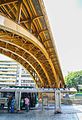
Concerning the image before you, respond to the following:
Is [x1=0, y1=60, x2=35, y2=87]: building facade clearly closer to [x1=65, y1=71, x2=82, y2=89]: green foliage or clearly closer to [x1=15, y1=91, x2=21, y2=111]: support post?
[x1=65, y1=71, x2=82, y2=89]: green foliage

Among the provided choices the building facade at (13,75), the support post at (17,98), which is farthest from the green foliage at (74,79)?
the support post at (17,98)

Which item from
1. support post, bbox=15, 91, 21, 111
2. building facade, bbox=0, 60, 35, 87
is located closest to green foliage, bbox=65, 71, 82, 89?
building facade, bbox=0, 60, 35, 87

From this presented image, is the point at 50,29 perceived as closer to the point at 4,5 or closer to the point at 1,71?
the point at 4,5

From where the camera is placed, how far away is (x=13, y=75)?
416 ft

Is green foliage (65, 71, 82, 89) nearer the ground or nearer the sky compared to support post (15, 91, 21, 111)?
nearer the sky

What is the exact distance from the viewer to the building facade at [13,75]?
117m

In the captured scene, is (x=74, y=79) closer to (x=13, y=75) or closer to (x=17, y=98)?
(x=13, y=75)

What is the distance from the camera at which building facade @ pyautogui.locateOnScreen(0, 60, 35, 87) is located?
116794 mm

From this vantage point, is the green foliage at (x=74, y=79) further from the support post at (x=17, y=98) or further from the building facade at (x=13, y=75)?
the support post at (x=17, y=98)

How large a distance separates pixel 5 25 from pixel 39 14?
5.10 meters

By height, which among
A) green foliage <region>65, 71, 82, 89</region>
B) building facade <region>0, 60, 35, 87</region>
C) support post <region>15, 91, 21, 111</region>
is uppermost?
building facade <region>0, 60, 35, 87</region>

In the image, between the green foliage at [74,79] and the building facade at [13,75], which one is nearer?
the green foliage at [74,79]

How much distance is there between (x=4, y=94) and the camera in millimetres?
25422

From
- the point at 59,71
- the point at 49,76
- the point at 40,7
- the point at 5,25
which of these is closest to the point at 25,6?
the point at 40,7
